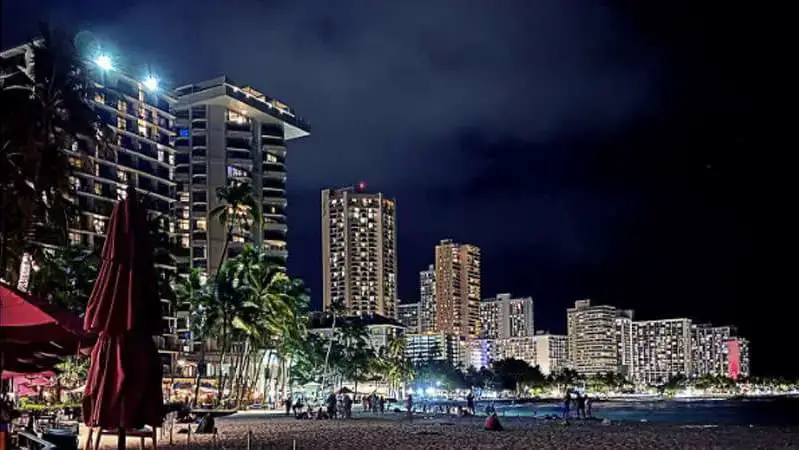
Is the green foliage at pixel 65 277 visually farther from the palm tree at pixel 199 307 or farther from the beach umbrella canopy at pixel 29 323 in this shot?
the beach umbrella canopy at pixel 29 323

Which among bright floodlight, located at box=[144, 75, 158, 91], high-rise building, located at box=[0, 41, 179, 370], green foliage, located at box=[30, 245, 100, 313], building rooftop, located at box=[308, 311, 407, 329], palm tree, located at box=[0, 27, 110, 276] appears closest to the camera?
palm tree, located at box=[0, 27, 110, 276]

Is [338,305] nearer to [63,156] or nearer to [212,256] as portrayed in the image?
[212,256]

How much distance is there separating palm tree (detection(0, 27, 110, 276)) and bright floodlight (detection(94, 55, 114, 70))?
80.1 m

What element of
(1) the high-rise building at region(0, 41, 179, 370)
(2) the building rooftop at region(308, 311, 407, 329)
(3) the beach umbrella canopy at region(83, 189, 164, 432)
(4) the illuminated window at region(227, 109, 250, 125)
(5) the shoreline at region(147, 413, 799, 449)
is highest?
(4) the illuminated window at region(227, 109, 250, 125)

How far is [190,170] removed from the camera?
123875 millimetres

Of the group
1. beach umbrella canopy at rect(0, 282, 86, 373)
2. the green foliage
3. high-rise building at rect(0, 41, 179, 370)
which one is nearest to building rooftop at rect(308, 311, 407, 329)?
high-rise building at rect(0, 41, 179, 370)

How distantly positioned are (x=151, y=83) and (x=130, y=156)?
11.9 metres

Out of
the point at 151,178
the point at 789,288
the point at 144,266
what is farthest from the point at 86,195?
the point at 144,266

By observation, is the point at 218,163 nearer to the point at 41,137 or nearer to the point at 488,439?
the point at 488,439

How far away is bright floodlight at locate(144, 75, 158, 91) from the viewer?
113 meters

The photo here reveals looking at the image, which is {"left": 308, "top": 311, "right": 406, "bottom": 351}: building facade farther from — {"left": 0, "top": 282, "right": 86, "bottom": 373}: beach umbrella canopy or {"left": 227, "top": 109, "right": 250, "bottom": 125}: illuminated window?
{"left": 0, "top": 282, "right": 86, "bottom": 373}: beach umbrella canopy

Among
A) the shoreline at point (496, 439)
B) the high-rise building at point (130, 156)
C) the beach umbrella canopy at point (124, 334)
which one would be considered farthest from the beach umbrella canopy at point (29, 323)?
the high-rise building at point (130, 156)

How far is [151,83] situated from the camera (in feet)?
375

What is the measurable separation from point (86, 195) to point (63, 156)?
7965cm
